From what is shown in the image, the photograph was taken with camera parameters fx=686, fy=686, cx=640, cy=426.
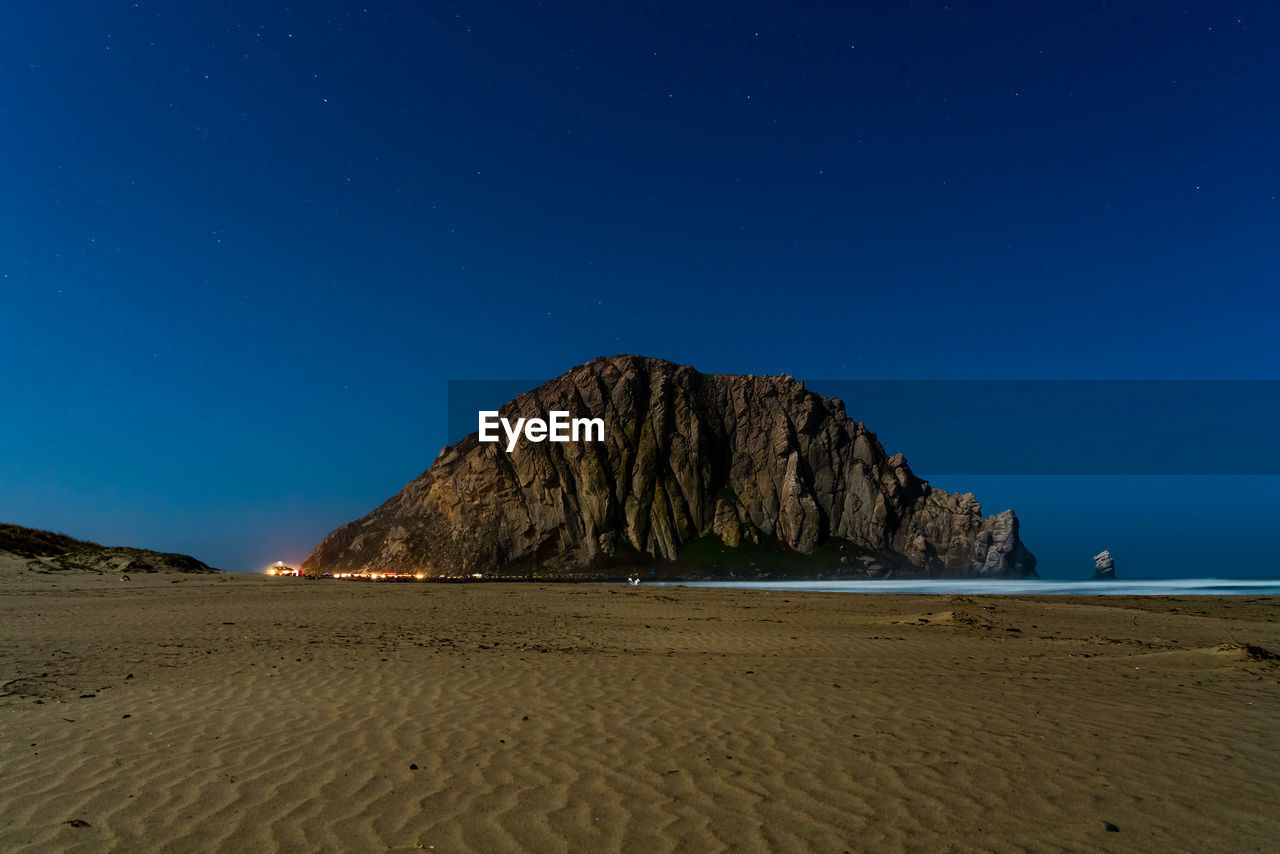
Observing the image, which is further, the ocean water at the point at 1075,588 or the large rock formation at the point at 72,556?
the ocean water at the point at 1075,588

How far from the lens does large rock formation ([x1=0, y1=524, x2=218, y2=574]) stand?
45.6m

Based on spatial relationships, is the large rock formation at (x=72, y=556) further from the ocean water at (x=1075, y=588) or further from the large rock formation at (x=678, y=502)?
the large rock formation at (x=678, y=502)

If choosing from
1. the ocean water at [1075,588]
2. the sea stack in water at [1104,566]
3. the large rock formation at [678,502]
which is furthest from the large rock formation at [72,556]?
the sea stack in water at [1104,566]

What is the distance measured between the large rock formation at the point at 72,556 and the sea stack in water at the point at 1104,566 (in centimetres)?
18528

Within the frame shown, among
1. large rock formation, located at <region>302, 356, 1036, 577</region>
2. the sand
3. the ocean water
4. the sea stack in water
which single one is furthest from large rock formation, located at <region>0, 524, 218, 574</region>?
the sea stack in water

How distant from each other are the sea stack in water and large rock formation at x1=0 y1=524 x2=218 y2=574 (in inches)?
7294

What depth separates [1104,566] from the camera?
16738cm

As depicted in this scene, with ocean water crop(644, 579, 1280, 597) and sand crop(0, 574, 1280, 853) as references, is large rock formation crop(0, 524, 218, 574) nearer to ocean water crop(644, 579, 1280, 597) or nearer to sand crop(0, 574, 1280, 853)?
sand crop(0, 574, 1280, 853)

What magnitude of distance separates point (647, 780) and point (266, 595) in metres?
36.0

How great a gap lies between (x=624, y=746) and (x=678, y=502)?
481ft

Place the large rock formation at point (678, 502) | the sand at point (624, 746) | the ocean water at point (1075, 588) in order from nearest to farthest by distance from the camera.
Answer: the sand at point (624, 746), the ocean water at point (1075, 588), the large rock formation at point (678, 502)

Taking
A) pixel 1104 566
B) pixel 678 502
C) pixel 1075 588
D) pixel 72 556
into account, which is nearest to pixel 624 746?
pixel 72 556

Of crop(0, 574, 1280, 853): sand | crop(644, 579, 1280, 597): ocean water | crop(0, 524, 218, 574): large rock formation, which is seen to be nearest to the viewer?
crop(0, 574, 1280, 853): sand

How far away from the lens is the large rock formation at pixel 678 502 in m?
144
